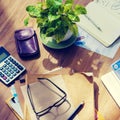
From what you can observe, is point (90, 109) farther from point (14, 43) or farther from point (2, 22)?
point (2, 22)

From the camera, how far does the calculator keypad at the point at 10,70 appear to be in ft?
3.67

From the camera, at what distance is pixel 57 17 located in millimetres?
1056

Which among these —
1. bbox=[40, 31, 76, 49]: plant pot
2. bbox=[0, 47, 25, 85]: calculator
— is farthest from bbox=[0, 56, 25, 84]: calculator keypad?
bbox=[40, 31, 76, 49]: plant pot

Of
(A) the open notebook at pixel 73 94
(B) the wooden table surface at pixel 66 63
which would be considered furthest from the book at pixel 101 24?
(A) the open notebook at pixel 73 94

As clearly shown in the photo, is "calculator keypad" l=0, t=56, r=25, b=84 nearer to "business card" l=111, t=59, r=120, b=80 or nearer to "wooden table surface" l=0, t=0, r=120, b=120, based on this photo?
"wooden table surface" l=0, t=0, r=120, b=120

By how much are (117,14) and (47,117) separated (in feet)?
1.54

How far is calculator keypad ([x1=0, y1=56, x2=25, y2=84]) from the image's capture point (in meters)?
1.12

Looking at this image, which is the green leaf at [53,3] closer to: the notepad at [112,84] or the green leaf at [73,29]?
the green leaf at [73,29]

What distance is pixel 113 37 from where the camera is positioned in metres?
1.18

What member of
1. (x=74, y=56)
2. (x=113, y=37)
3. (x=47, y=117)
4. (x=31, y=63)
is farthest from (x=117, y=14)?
(x=47, y=117)

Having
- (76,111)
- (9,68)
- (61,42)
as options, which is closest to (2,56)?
(9,68)

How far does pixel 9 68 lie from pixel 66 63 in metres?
0.19

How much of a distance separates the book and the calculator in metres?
0.27

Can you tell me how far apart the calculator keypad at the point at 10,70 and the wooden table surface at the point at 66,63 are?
23 mm
